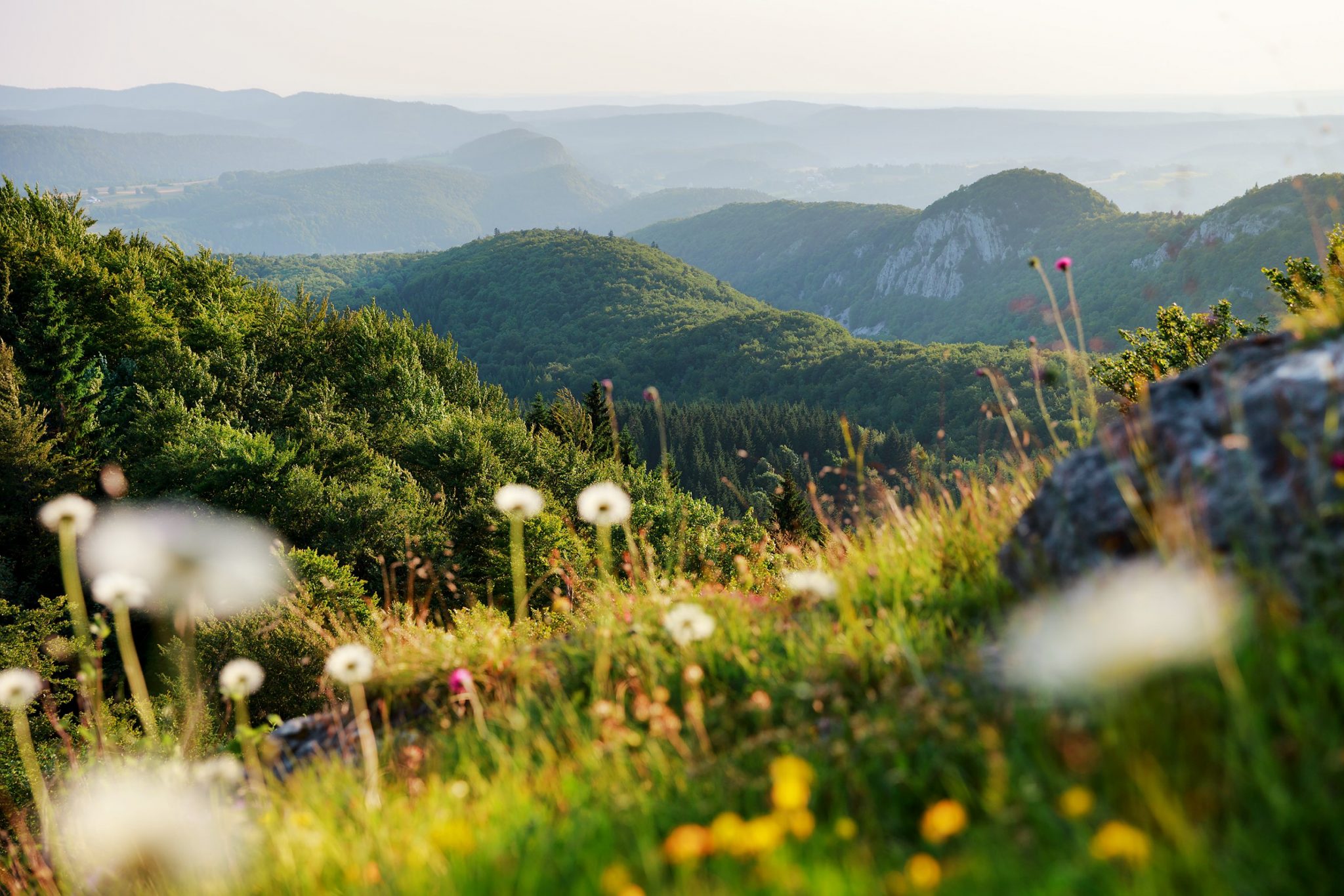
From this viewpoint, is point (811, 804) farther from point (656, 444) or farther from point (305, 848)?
point (656, 444)

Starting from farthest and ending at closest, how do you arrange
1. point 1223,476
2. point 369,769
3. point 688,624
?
1. point 688,624
2. point 369,769
3. point 1223,476

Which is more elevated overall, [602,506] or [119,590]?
[602,506]

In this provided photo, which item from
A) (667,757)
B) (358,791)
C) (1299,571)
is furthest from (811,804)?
(358,791)

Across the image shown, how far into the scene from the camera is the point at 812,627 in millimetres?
3889

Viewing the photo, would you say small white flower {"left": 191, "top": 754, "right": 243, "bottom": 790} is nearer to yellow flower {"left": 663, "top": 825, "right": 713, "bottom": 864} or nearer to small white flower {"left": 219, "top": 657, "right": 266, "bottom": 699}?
small white flower {"left": 219, "top": 657, "right": 266, "bottom": 699}

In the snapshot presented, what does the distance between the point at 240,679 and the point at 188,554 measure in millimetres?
23995

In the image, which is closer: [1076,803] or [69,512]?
[1076,803]

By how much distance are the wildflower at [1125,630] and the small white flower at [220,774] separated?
12.9ft

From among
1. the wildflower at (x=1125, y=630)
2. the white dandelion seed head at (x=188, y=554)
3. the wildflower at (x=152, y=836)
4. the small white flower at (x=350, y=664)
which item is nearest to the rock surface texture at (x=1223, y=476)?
the wildflower at (x=1125, y=630)

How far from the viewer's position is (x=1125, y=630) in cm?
250

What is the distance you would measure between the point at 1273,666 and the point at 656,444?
132658mm

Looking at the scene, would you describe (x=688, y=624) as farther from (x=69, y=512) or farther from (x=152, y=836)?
(x=69, y=512)

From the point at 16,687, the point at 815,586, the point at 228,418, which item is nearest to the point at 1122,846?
the point at 815,586

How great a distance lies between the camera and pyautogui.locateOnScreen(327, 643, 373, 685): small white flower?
354cm
